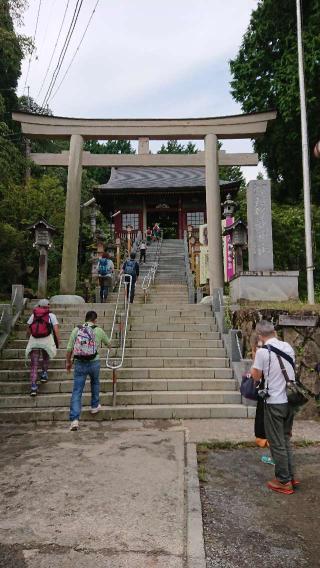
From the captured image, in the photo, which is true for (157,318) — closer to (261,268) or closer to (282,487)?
(261,268)

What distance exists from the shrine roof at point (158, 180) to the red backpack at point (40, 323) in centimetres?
1980

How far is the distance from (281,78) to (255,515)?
19.5m

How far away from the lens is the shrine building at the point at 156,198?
25.8 metres

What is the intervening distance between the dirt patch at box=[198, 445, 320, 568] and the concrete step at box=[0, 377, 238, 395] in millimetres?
2446

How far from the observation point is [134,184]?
27.0m

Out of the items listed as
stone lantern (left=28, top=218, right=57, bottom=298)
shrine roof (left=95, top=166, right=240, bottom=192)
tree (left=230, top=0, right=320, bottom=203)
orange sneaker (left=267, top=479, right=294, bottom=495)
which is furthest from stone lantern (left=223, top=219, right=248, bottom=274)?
shrine roof (left=95, top=166, right=240, bottom=192)

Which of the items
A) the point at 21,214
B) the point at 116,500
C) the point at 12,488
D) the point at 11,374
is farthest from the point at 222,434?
the point at 21,214

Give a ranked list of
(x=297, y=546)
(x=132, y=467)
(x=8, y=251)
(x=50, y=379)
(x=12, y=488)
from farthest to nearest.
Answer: (x=8, y=251), (x=50, y=379), (x=132, y=467), (x=12, y=488), (x=297, y=546)

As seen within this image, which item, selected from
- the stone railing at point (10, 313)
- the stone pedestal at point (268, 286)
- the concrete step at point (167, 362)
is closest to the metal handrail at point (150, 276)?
the stone railing at point (10, 313)

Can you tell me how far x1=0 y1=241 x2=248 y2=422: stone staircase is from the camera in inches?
254

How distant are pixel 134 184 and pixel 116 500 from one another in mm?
24894

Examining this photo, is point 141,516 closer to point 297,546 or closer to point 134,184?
point 297,546

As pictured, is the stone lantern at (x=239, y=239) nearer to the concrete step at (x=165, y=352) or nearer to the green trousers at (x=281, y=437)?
the concrete step at (x=165, y=352)

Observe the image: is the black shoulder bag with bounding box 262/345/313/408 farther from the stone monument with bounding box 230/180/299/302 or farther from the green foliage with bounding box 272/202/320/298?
the green foliage with bounding box 272/202/320/298
